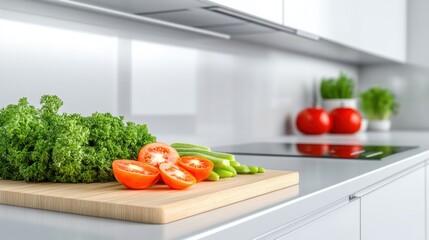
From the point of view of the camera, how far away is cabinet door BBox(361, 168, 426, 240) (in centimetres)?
133

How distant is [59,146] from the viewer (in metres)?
0.96

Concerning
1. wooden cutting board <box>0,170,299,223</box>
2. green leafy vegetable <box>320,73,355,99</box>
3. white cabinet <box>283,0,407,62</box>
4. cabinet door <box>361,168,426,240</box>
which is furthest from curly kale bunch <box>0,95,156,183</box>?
green leafy vegetable <box>320,73,355,99</box>

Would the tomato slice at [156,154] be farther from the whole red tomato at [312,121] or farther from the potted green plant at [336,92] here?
the potted green plant at [336,92]

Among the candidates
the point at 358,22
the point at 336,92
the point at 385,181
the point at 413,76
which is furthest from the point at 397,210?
the point at 413,76

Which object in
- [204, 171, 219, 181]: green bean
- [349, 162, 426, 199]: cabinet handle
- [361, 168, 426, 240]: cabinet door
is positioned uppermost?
[204, 171, 219, 181]: green bean

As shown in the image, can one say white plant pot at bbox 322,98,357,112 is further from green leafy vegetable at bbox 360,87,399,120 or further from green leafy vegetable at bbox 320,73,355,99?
green leafy vegetable at bbox 360,87,399,120

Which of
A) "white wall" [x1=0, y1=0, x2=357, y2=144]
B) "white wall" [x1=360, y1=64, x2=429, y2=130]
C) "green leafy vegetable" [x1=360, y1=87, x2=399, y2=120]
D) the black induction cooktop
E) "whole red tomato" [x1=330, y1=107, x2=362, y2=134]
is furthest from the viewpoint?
"white wall" [x1=360, y1=64, x2=429, y2=130]

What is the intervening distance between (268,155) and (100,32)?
61 centimetres

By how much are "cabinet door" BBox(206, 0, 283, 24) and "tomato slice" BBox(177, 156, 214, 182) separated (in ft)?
1.78

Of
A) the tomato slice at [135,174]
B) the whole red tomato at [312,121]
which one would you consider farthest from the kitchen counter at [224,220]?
the whole red tomato at [312,121]

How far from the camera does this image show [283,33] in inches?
81.0

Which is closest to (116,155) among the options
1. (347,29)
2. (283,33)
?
(283,33)

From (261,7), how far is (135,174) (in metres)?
0.90

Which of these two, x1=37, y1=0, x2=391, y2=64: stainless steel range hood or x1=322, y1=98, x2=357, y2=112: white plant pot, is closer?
x1=37, y1=0, x2=391, y2=64: stainless steel range hood
